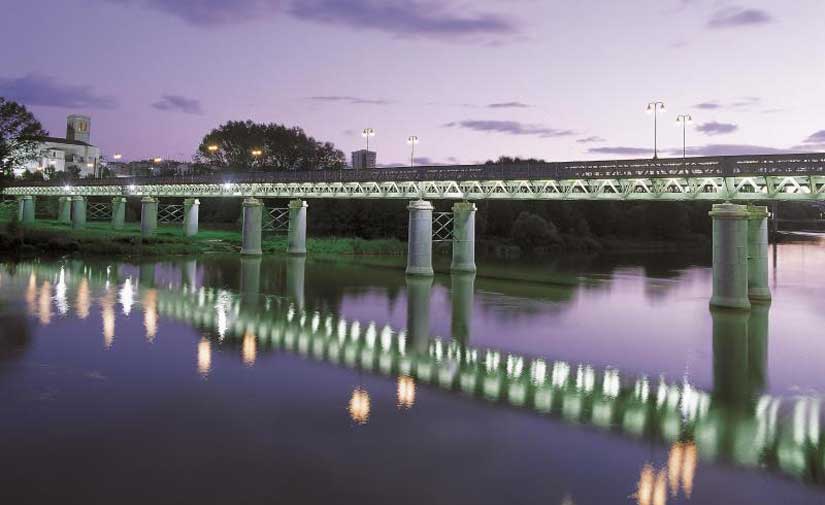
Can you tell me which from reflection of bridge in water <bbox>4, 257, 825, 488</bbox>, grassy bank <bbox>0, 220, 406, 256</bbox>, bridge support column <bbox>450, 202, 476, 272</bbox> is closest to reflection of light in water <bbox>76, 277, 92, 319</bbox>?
reflection of bridge in water <bbox>4, 257, 825, 488</bbox>

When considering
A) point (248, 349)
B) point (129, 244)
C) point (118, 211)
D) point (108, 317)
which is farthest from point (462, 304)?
point (118, 211)

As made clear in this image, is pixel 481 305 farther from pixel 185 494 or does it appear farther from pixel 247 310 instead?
pixel 185 494

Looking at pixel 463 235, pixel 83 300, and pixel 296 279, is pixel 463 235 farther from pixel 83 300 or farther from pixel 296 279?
pixel 83 300

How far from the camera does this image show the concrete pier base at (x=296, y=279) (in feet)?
129

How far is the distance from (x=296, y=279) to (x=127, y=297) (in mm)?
15501

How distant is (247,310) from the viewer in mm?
34250

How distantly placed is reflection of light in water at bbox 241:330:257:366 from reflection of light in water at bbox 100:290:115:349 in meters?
4.80

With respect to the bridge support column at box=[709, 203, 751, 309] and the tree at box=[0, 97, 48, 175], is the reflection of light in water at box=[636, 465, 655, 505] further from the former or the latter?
the tree at box=[0, 97, 48, 175]

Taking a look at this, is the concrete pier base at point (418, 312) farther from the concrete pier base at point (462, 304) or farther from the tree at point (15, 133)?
the tree at point (15, 133)

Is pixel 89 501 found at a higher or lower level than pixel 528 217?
lower

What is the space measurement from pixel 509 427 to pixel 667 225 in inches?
5689

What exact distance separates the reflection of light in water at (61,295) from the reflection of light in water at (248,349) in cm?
1029

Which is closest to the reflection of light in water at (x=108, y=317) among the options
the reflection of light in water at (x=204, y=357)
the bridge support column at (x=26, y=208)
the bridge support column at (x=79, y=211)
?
the reflection of light in water at (x=204, y=357)

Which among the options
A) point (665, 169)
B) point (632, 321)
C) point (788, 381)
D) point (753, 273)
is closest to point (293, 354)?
point (788, 381)
